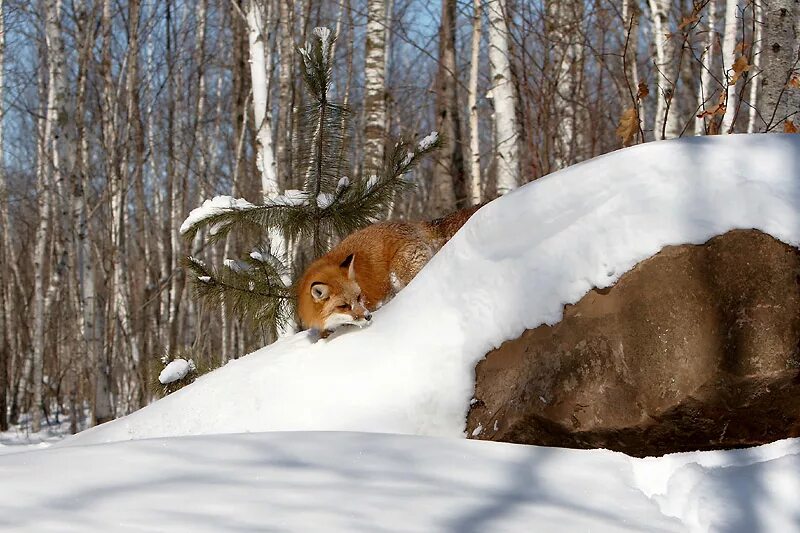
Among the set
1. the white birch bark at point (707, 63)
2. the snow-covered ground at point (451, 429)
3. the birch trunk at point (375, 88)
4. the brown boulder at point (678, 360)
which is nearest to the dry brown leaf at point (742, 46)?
the white birch bark at point (707, 63)

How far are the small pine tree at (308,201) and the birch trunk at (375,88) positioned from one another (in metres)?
3.36

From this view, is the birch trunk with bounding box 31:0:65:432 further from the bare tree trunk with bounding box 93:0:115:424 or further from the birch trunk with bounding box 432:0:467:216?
the birch trunk with bounding box 432:0:467:216

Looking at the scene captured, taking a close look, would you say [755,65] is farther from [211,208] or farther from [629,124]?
[211,208]

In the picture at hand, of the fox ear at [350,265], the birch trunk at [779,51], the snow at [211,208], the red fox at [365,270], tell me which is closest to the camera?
the red fox at [365,270]

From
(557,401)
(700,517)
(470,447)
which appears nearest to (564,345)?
(557,401)

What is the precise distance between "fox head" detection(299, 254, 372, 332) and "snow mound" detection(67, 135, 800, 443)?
0.12 m

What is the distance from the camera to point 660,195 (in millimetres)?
→ 3746

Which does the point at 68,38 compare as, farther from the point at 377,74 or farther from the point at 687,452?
the point at 687,452

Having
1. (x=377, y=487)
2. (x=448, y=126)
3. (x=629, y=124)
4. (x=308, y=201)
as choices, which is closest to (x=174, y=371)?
(x=308, y=201)

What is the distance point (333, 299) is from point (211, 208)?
130 centimetres

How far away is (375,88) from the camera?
30.7 feet

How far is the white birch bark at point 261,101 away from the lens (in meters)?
7.75

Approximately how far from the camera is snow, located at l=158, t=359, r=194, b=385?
18.0 ft

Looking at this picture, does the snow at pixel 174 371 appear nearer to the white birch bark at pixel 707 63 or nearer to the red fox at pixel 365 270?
the red fox at pixel 365 270
